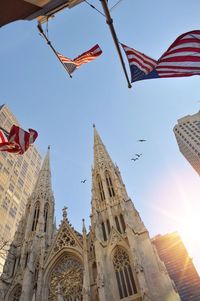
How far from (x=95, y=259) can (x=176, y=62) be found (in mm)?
21293

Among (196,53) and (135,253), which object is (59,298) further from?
(196,53)

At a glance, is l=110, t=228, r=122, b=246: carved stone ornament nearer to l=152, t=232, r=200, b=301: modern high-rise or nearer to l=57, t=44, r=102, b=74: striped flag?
l=57, t=44, r=102, b=74: striped flag

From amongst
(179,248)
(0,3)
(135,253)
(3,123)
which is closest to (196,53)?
Answer: (0,3)

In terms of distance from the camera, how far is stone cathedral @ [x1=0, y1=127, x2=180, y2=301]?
795 inches

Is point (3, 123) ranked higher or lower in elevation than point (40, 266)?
higher

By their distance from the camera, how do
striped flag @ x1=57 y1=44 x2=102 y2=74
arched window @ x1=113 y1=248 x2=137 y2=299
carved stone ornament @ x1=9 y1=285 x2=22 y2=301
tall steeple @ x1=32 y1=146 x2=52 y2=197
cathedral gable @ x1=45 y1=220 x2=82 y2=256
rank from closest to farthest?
striped flag @ x1=57 y1=44 x2=102 y2=74
arched window @ x1=113 y1=248 x2=137 y2=299
carved stone ornament @ x1=9 y1=285 x2=22 y2=301
cathedral gable @ x1=45 y1=220 x2=82 y2=256
tall steeple @ x1=32 y1=146 x2=52 y2=197

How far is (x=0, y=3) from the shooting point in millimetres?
7309

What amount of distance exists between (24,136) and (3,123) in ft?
138

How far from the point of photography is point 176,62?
810 cm

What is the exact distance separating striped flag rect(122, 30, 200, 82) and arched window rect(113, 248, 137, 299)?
18.8 m

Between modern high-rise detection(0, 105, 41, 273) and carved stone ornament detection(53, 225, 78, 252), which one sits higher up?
modern high-rise detection(0, 105, 41, 273)

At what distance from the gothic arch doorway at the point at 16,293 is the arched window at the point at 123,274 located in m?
10.9

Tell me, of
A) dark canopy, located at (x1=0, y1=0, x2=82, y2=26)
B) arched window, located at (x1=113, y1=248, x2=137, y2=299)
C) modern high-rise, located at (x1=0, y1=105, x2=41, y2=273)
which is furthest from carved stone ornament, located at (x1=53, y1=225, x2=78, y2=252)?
dark canopy, located at (x1=0, y1=0, x2=82, y2=26)

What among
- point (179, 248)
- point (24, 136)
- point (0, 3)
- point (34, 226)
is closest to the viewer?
point (0, 3)
